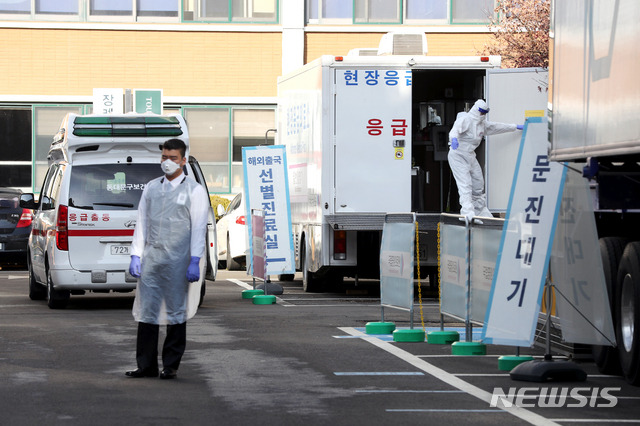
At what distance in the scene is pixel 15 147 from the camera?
33.1 m

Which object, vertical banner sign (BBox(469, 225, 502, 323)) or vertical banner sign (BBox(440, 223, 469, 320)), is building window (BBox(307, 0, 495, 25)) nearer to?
vertical banner sign (BBox(440, 223, 469, 320))

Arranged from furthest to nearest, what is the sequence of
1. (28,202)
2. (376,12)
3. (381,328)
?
(376,12)
(28,202)
(381,328)

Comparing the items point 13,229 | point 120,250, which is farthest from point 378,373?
point 13,229

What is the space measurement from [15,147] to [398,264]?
68.4 ft

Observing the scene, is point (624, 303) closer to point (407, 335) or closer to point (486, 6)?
point (407, 335)

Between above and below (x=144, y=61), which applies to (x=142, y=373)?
below

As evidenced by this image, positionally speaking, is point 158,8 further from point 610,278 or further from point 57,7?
point 610,278

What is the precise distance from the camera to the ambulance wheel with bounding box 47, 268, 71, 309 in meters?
16.7

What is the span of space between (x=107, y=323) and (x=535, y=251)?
20.2 feet

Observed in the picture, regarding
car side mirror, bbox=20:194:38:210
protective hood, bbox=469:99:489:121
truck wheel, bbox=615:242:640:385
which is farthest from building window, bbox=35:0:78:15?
truck wheel, bbox=615:242:640:385

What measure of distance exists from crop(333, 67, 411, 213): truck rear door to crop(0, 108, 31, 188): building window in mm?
16029

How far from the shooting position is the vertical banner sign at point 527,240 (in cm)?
1021

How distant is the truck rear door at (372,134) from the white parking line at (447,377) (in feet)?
15.8

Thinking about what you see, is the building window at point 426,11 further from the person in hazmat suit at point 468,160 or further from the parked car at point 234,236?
the person in hazmat suit at point 468,160
